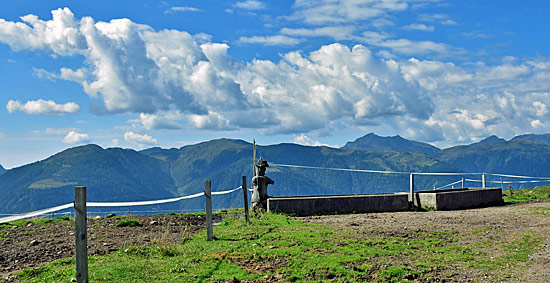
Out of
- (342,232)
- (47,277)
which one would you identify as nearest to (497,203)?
(342,232)

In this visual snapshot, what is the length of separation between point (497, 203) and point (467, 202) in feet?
6.80

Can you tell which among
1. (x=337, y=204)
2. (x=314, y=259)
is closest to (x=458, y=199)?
(x=337, y=204)

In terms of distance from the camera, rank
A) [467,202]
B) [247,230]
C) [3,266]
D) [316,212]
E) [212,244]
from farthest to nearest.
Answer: [467,202], [316,212], [247,230], [212,244], [3,266]

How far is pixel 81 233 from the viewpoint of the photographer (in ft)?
26.4

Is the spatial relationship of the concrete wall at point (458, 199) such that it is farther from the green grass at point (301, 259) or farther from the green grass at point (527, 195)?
the green grass at point (301, 259)

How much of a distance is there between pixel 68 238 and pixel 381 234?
1010 centimetres

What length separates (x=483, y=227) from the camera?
575 inches

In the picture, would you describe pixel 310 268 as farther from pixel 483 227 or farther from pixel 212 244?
pixel 483 227

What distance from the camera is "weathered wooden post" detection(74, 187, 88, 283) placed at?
25.8 feet

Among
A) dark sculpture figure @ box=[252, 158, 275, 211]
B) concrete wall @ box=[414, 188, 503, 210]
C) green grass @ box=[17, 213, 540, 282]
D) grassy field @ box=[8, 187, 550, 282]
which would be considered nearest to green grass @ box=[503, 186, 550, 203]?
concrete wall @ box=[414, 188, 503, 210]

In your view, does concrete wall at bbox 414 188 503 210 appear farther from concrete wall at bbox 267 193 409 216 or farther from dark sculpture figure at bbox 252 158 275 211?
dark sculpture figure at bbox 252 158 275 211

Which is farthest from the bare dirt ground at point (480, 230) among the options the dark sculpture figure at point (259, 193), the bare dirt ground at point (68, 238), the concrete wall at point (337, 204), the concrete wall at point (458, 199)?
the bare dirt ground at point (68, 238)

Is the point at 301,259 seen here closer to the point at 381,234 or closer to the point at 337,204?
the point at 381,234

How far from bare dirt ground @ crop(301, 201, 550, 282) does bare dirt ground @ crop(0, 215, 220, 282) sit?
5680mm
